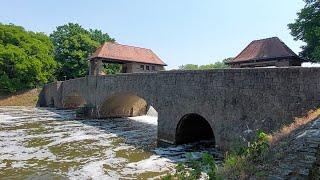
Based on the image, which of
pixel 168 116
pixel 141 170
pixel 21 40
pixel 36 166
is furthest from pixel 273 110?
pixel 21 40

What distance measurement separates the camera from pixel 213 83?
1639 cm

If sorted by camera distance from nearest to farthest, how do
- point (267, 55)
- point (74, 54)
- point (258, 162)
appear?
point (258, 162)
point (267, 55)
point (74, 54)

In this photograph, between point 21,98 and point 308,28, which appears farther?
point 21,98

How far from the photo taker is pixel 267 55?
2553 cm

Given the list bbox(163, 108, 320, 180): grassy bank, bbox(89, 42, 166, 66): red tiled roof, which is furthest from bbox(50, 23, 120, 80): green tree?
bbox(163, 108, 320, 180): grassy bank

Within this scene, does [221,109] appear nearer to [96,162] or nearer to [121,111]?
[96,162]

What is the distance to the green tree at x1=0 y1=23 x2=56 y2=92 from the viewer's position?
5116 cm

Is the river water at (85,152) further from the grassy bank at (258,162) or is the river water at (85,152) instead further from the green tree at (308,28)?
the green tree at (308,28)

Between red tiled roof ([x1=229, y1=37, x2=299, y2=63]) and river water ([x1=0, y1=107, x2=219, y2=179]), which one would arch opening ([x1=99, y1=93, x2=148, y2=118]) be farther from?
red tiled roof ([x1=229, y1=37, x2=299, y2=63])

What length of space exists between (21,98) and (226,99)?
4296 cm

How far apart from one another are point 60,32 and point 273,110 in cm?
6018

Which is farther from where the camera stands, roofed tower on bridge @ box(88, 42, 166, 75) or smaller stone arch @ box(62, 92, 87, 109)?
smaller stone arch @ box(62, 92, 87, 109)

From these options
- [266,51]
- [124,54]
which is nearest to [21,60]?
[124,54]

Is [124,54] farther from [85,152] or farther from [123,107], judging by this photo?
[85,152]
